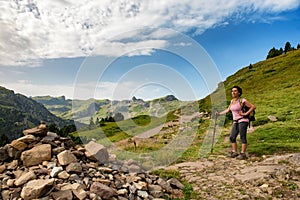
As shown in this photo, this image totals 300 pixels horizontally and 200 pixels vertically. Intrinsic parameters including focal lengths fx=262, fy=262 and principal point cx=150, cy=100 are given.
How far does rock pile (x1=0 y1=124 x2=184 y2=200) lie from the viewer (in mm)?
7254

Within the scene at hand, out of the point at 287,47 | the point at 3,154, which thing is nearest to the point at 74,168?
the point at 3,154

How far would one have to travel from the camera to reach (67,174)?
7918mm

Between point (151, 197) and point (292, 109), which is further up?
point (292, 109)

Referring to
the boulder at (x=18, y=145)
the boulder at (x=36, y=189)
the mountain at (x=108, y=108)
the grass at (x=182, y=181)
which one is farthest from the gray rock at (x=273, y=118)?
the boulder at (x=36, y=189)

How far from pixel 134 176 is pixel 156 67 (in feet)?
21.1

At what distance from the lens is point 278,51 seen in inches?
3937

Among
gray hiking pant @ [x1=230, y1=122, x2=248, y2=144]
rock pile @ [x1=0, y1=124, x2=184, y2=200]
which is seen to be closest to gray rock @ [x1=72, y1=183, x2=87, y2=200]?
rock pile @ [x1=0, y1=124, x2=184, y2=200]

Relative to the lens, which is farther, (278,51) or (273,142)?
(278,51)

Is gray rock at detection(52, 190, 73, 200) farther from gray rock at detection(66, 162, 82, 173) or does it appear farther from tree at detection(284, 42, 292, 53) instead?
tree at detection(284, 42, 292, 53)

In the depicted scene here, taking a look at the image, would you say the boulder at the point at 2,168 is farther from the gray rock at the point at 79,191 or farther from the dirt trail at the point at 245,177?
the dirt trail at the point at 245,177

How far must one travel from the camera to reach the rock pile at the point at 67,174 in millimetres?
7254

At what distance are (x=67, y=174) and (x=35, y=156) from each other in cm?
163

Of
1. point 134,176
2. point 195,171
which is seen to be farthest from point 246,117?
point 134,176

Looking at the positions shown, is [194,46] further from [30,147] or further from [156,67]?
[30,147]
